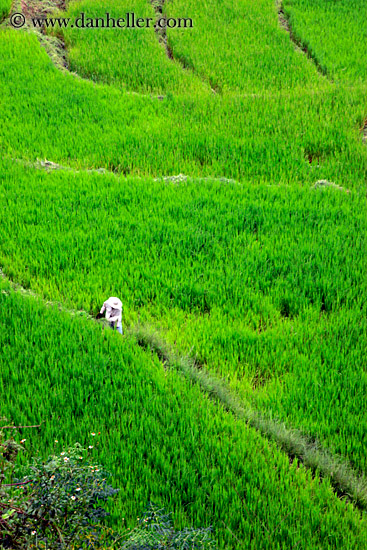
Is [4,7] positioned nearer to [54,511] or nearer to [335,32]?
[335,32]

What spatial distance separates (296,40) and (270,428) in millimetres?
6992

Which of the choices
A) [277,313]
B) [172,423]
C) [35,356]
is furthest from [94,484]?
[277,313]

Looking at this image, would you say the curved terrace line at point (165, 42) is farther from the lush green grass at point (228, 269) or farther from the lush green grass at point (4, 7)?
the lush green grass at point (228, 269)

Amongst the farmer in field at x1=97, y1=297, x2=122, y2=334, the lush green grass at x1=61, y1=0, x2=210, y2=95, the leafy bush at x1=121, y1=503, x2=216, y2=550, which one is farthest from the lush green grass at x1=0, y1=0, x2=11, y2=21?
the leafy bush at x1=121, y1=503, x2=216, y2=550

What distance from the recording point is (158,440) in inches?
109

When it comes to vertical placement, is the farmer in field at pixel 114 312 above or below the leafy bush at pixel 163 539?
above

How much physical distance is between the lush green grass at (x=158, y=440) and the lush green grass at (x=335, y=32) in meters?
5.52

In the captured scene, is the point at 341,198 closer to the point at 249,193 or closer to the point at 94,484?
the point at 249,193

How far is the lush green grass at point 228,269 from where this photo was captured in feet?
10.7

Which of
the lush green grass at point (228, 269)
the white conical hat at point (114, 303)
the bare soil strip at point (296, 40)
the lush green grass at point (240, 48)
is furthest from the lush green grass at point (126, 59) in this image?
the white conical hat at point (114, 303)

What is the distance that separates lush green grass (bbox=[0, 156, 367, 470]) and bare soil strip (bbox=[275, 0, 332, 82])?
3248 millimetres

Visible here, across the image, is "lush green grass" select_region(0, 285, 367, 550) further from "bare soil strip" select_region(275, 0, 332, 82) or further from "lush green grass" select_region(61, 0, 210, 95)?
"bare soil strip" select_region(275, 0, 332, 82)

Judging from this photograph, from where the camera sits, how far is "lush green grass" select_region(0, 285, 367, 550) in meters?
2.42

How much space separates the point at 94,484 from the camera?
2.02 metres
